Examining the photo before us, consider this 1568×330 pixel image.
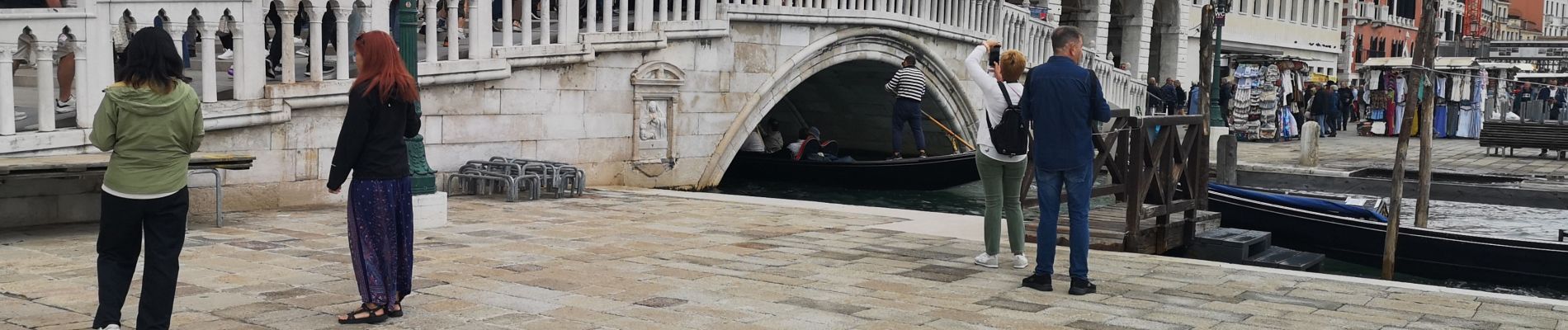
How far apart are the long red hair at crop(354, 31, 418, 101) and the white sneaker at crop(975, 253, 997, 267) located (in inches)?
106

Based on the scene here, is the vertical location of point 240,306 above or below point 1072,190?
below

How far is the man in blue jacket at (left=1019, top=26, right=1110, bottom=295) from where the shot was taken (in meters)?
5.62

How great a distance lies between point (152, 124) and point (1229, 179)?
1158cm

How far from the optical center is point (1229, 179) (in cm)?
1422

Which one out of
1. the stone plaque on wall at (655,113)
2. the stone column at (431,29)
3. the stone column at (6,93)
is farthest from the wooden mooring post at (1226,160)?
the stone column at (6,93)

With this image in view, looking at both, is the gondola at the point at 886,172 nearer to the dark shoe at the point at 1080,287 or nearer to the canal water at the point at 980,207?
the canal water at the point at 980,207

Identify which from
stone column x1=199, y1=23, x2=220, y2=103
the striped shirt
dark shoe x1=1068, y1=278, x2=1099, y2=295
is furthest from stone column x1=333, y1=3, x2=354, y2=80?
the striped shirt

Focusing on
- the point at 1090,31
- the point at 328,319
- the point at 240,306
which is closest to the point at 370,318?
the point at 328,319

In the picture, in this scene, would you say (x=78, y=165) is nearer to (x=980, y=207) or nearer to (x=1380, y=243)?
(x=1380, y=243)

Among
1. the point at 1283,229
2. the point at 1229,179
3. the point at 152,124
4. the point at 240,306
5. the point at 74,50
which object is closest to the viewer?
the point at 152,124

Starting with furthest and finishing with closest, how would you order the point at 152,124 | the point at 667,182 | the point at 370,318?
the point at 667,182
the point at 370,318
the point at 152,124

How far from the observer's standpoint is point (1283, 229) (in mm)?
9914

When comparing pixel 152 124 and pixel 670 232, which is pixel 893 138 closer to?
pixel 670 232

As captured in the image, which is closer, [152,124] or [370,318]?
[152,124]
